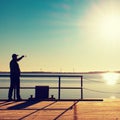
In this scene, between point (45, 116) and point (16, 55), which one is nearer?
point (45, 116)

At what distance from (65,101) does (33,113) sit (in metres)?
4.03

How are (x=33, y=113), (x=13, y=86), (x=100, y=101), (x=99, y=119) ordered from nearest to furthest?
(x=99, y=119) → (x=33, y=113) → (x=100, y=101) → (x=13, y=86)

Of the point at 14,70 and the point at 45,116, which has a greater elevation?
the point at 14,70

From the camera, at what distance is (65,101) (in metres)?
13.6

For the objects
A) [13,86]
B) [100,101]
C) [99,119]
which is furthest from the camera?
[13,86]

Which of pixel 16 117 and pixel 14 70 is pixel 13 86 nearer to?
pixel 14 70

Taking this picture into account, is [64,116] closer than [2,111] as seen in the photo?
Yes

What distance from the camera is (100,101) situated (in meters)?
13.5

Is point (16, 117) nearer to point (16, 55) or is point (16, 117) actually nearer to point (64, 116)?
point (64, 116)

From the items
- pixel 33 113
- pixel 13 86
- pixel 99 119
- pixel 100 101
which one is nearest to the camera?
pixel 99 119

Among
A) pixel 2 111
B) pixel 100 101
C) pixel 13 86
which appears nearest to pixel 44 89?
pixel 13 86

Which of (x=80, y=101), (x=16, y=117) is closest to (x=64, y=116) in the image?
(x=16, y=117)

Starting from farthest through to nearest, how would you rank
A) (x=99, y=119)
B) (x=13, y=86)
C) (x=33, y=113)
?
(x=13, y=86) < (x=33, y=113) < (x=99, y=119)

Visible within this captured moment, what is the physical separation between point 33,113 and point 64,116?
1017 millimetres
